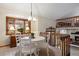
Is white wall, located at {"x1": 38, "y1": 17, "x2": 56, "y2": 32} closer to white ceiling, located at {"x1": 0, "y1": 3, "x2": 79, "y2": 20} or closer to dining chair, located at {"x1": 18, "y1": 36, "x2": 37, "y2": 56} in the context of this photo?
white ceiling, located at {"x1": 0, "y1": 3, "x2": 79, "y2": 20}

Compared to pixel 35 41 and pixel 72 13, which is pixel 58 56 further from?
pixel 72 13

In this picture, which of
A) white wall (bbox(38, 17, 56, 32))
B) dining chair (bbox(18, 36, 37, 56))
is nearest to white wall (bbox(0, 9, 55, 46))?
white wall (bbox(38, 17, 56, 32))

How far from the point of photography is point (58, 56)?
2102 mm

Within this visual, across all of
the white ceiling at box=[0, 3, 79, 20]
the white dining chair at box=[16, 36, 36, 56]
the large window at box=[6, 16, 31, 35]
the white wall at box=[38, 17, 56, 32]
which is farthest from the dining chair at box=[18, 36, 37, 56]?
the white ceiling at box=[0, 3, 79, 20]

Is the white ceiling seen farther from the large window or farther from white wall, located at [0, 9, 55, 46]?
the large window

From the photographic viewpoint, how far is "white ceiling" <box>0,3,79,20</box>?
203 centimetres

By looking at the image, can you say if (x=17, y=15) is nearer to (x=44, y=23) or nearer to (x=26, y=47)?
(x=44, y=23)

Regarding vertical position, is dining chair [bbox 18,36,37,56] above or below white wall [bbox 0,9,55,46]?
below

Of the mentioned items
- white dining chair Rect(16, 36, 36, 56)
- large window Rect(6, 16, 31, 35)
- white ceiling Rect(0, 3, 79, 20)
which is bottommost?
white dining chair Rect(16, 36, 36, 56)

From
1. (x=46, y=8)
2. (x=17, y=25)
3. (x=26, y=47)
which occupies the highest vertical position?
(x=46, y=8)

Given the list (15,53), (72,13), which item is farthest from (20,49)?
(72,13)

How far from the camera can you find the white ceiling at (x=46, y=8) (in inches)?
80.0

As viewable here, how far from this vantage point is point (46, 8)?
209 centimetres

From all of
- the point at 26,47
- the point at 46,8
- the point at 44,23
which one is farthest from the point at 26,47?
the point at 46,8
